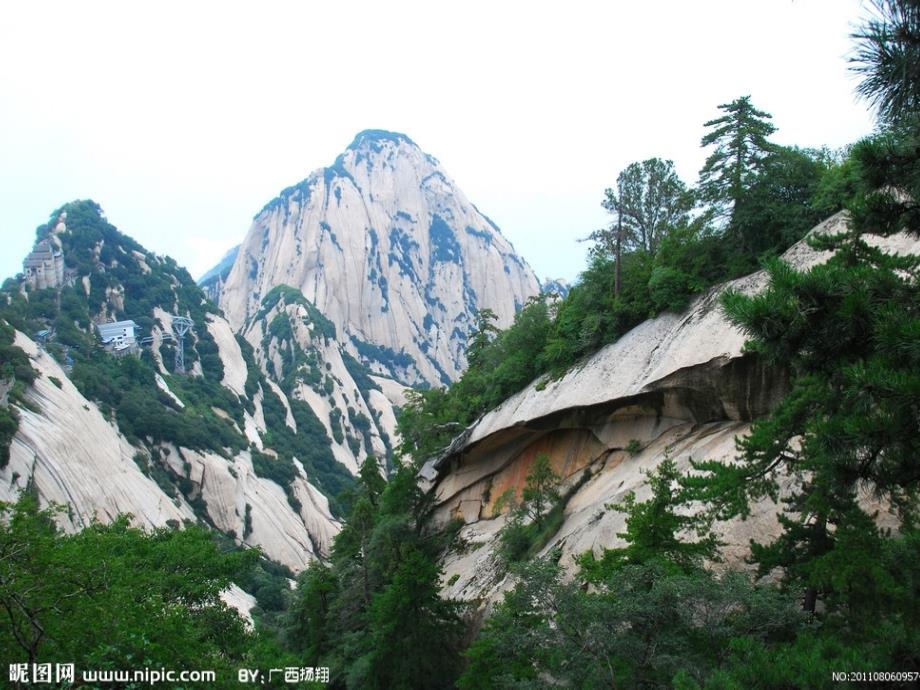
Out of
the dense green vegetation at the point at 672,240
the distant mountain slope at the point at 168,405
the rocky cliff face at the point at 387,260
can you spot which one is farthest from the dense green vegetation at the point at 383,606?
the rocky cliff face at the point at 387,260

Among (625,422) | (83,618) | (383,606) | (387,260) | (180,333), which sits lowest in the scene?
(383,606)

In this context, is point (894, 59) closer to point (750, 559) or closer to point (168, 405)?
point (750, 559)

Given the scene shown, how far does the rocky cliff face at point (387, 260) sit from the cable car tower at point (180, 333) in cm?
3936

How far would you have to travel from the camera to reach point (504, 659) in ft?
37.0

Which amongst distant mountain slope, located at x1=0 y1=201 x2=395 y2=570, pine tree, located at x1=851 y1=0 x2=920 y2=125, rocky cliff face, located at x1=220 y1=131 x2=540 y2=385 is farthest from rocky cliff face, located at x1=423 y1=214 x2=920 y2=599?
rocky cliff face, located at x1=220 y1=131 x2=540 y2=385

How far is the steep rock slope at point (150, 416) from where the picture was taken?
1556 inches

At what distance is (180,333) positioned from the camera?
82.8 metres

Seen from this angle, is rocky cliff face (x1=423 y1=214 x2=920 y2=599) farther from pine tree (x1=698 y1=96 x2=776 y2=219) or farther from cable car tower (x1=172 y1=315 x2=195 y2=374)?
cable car tower (x1=172 y1=315 x2=195 y2=374)

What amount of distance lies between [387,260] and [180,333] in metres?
60.4

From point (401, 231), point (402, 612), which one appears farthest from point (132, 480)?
point (401, 231)

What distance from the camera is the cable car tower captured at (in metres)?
78.5

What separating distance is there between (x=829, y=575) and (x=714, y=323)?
10.4 metres

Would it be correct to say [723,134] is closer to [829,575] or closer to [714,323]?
[714,323]

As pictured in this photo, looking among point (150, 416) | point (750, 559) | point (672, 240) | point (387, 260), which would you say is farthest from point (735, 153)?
point (387, 260)
